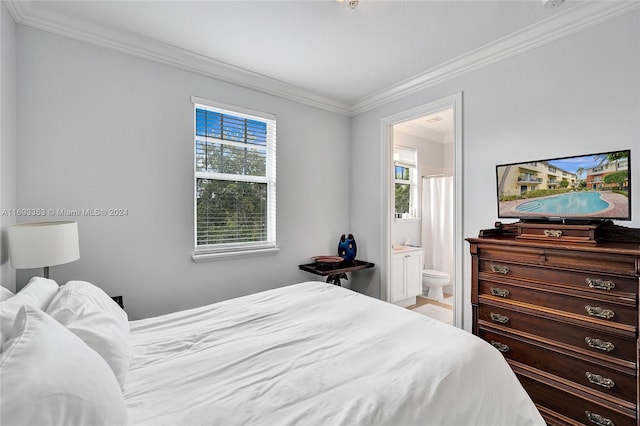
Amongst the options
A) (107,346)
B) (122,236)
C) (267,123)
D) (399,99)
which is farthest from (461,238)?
(122,236)

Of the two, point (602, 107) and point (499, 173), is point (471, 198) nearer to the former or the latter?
point (499, 173)

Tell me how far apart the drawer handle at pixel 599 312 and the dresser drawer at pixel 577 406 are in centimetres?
47

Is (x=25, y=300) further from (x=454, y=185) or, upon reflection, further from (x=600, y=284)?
(x=454, y=185)

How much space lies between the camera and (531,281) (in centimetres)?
193

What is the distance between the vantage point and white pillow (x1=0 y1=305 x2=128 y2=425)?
0.64 m

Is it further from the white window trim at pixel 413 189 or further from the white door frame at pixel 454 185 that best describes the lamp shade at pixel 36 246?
the white window trim at pixel 413 189

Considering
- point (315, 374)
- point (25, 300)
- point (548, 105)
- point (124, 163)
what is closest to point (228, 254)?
point (124, 163)

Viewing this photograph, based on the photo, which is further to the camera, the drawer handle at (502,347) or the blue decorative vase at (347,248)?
the blue decorative vase at (347,248)

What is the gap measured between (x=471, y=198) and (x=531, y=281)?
977 mm

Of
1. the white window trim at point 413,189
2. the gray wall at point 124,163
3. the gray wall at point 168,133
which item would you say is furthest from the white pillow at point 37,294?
the white window trim at point 413,189

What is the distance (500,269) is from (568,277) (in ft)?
1.23

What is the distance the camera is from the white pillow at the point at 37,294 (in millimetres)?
1203

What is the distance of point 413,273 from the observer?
14.3 ft

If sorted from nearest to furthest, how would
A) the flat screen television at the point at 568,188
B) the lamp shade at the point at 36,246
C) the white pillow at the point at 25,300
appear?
the white pillow at the point at 25,300 → the lamp shade at the point at 36,246 → the flat screen television at the point at 568,188
